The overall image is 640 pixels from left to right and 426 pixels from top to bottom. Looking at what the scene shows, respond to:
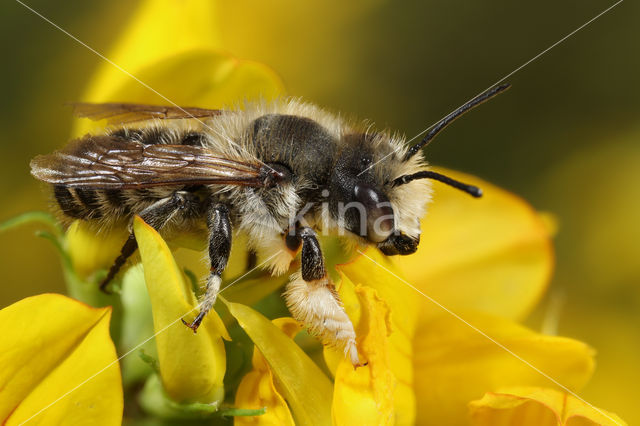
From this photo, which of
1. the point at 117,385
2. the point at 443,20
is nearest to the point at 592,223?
the point at 443,20

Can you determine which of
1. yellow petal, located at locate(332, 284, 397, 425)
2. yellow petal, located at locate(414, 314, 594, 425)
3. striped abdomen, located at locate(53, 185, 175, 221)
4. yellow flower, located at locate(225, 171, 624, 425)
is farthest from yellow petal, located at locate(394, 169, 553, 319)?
striped abdomen, located at locate(53, 185, 175, 221)

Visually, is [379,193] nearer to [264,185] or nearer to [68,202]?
[264,185]

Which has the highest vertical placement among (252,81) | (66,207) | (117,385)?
(252,81)

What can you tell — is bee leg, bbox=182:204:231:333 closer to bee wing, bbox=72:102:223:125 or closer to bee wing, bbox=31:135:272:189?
bee wing, bbox=31:135:272:189

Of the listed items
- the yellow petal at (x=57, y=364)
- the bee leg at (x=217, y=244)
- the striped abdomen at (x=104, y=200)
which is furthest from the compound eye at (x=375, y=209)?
the yellow petal at (x=57, y=364)

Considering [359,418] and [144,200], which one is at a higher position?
[144,200]

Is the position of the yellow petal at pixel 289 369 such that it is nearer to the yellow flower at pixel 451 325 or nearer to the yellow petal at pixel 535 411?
the yellow flower at pixel 451 325

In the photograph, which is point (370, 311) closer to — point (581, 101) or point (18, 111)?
point (18, 111)
